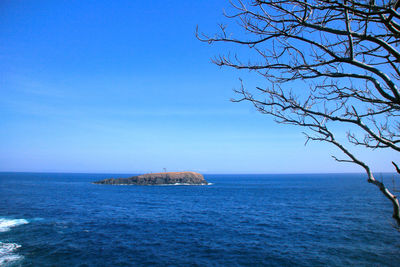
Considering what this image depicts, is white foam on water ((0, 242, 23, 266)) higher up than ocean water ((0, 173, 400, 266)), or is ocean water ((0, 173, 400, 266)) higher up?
white foam on water ((0, 242, 23, 266))

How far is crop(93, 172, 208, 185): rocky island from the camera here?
109m

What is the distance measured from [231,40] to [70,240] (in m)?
24.4

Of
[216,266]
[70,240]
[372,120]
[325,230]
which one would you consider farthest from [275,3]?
[325,230]

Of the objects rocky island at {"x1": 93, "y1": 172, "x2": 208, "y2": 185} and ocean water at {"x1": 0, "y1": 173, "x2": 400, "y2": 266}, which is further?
rocky island at {"x1": 93, "y1": 172, "x2": 208, "y2": 185}

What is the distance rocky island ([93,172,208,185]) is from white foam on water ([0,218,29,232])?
260 ft

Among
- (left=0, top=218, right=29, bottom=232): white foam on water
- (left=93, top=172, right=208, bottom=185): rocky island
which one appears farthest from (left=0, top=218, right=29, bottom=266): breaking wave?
(left=93, top=172, right=208, bottom=185): rocky island

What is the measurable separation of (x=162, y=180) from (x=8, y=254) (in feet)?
305

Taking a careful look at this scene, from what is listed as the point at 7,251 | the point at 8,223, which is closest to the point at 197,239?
the point at 7,251

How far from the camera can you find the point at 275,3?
3.87m

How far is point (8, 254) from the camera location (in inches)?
714

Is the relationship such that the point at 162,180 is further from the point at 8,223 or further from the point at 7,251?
the point at 7,251

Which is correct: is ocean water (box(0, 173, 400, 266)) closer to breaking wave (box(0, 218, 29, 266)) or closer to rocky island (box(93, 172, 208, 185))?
breaking wave (box(0, 218, 29, 266))

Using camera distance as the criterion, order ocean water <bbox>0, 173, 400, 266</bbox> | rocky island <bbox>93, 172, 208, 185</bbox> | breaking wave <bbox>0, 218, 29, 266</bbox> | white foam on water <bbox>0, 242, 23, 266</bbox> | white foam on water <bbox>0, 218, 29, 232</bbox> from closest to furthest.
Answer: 1. white foam on water <bbox>0, 242, 23, 266</bbox>
2. breaking wave <bbox>0, 218, 29, 266</bbox>
3. ocean water <bbox>0, 173, 400, 266</bbox>
4. white foam on water <bbox>0, 218, 29, 232</bbox>
5. rocky island <bbox>93, 172, 208, 185</bbox>

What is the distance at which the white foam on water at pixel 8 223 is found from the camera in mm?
25509
